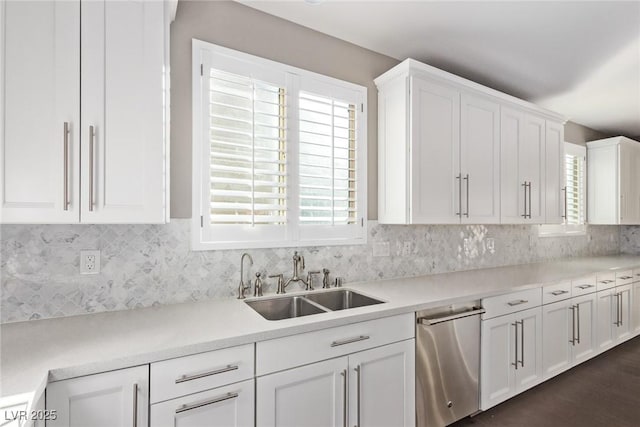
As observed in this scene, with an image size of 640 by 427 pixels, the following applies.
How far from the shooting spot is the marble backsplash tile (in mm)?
1514

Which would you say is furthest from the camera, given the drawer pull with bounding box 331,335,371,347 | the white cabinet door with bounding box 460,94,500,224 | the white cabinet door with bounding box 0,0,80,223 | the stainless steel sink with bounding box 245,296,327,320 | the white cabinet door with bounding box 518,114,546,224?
the white cabinet door with bounding box 518,114,546,224

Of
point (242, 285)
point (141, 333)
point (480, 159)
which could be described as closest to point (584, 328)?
point (480, 159)

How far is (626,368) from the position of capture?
3123 mm

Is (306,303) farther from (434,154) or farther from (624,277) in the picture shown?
(624,277)

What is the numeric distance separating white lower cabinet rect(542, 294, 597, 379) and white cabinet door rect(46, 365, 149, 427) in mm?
2807

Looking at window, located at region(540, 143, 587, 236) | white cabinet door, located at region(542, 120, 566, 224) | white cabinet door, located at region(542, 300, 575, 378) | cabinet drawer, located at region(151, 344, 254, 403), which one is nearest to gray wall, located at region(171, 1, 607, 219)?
cabinet drawer, located at region(151, 344, 254, 403)

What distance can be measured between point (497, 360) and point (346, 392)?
4.16 ft

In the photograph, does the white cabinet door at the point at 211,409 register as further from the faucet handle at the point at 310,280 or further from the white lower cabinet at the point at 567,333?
the white lower cabinet at the point at 567,333

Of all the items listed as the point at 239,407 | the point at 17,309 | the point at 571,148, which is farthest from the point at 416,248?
the point at 571,148

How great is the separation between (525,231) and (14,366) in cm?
425

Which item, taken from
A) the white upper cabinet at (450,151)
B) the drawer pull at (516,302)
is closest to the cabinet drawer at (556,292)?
the drawer pull at (516,302)

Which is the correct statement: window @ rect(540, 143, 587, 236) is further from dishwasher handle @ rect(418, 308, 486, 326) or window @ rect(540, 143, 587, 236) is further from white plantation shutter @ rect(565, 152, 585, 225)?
dishwasher handle @ rect(418, 308, 486, 326)

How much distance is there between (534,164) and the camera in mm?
3121

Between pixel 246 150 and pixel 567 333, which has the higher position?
pixel 246 150
